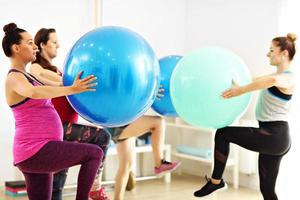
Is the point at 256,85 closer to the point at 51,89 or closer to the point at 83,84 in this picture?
the point at 83,84

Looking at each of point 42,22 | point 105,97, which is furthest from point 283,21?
point 105,97

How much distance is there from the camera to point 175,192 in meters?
5.22

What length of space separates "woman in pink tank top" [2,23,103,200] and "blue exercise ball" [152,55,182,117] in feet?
2.74

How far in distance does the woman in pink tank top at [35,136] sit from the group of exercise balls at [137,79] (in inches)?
4.5

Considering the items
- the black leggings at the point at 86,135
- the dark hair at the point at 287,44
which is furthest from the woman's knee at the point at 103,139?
the dark hair at the point at 287,44

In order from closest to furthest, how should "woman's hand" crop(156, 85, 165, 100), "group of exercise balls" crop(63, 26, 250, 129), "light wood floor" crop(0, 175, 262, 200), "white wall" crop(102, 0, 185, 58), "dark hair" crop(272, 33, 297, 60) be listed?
"group of exercise balls" crop(63, 26, 250, 129)
"dark hair" crop(272, 33, 297, 60)
"woman's hand" crop(156, 85, 165, 100)
"light wood floor" crop(0, 175, 262, 200)
"white wall" crop(102, 0, 185, 58)

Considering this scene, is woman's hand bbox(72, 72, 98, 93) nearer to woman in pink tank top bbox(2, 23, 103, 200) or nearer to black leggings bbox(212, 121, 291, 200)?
woman in pink tank top bbox(2, 23, 103, 200)

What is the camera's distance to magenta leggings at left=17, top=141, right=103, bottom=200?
9.13ft

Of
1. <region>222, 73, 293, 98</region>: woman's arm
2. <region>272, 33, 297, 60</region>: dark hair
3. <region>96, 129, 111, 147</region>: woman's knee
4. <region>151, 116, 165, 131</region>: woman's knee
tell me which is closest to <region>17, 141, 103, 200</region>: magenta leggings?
<region>96, 129, 111, 147</region>: woman's knee

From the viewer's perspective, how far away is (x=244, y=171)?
538cm

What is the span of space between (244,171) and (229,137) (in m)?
2.15

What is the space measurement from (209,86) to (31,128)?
1155 mm

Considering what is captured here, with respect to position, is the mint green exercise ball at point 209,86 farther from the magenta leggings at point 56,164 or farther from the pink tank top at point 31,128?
the pink tank top at point 31,128

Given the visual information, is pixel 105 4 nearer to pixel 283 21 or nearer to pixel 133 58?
pixel 283 21
